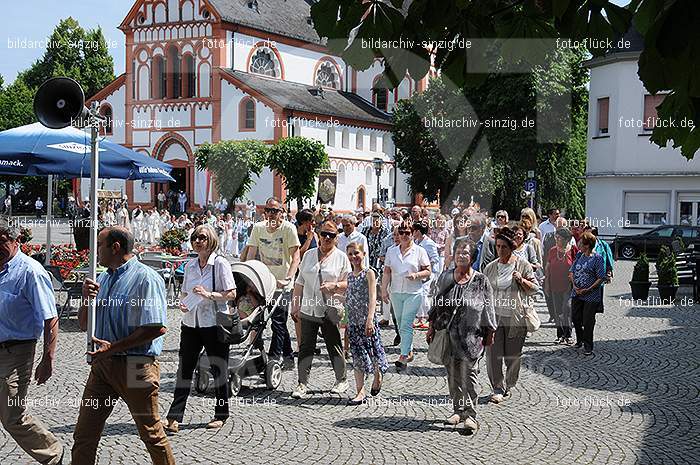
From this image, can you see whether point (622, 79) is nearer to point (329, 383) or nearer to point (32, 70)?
point (329, 383)

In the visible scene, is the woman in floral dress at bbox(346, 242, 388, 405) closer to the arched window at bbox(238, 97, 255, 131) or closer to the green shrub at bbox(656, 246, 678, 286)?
the green shrub at bbox(656, 246, 678, 286)

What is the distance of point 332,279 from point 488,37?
5492 mm

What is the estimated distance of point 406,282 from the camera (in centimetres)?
1060

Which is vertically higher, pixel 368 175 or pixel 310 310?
pixel 368 175

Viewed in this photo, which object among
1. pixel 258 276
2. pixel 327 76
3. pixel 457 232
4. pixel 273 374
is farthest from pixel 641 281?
pixel 327 76

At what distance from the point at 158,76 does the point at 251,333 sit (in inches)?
2030

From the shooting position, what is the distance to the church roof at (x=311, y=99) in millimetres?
53969

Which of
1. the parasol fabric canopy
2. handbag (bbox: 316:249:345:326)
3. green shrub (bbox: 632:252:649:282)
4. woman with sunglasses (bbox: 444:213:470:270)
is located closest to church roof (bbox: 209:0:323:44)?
green shrub (bbox: 632:252:649:282)

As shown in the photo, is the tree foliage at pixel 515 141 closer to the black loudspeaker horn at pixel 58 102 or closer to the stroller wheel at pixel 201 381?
the black loudspeaker horn at pixel 58 102

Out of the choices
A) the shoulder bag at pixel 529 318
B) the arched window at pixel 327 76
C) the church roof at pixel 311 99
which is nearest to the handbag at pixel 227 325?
the shoulder bag at pixel 529 318

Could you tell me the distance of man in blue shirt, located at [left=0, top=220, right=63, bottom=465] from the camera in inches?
231

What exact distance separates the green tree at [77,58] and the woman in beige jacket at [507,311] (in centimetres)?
7376

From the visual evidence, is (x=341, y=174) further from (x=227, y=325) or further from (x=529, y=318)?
(x=227, y=325)

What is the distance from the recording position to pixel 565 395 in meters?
9.16
